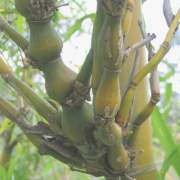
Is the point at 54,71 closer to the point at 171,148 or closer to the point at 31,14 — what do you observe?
the point at 31,14

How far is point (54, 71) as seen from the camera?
0.34 meters

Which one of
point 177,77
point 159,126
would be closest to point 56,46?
point 159,126

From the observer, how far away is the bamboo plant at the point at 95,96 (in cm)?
31

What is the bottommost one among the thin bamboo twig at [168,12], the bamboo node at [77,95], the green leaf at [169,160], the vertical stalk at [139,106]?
the green leaf at [169,160]

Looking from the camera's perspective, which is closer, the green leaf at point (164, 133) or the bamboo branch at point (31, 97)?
the bamboo branch at point (31, 97)

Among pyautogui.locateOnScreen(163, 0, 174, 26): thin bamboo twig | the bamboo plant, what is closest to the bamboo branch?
the bamboo plant

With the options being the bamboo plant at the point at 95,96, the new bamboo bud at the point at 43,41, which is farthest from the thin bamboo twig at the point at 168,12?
the new bamboo bud at the point at 43,41

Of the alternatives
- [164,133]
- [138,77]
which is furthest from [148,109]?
[164,133]

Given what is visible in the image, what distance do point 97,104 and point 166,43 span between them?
9 centimetres

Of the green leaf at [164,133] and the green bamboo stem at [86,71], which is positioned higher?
the green bamboo stem at [86,71]

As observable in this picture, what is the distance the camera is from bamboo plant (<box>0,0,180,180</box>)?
1.00 ft

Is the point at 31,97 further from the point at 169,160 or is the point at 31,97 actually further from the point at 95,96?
the point at 169,160

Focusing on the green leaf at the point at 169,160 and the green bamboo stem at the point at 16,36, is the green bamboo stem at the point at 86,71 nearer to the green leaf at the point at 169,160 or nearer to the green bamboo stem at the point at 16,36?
the green bamboo stem at the point at 16,36

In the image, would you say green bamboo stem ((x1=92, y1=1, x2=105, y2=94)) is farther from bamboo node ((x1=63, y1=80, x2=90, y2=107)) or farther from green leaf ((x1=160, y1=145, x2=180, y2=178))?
green leaf ((x1=160, y1=145, x2=180, y2=178))
